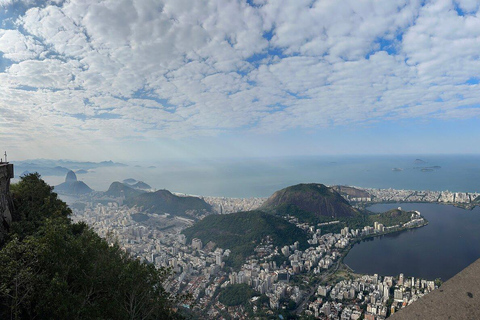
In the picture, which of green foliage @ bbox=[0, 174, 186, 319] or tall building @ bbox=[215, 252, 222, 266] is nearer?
green foliage @ bbox=[0, 174, 186, 319]

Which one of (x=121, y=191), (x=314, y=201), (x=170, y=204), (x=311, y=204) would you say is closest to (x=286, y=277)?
(x=311, y=204)

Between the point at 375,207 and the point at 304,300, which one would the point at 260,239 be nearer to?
the point at 304,300

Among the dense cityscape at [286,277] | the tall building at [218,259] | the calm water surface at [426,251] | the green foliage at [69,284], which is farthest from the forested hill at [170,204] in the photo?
the green foliage at [69,284]

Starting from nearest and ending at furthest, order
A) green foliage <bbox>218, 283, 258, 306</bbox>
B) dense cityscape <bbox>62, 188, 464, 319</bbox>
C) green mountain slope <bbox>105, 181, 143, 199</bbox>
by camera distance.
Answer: dense cityscape <bbox>62, 188, 464, 319</bbox> → green foliage <bbox>218, 283, 258, 306</bbox> → green mountain slope <bbox>105, 181, 143, 199</bbox>

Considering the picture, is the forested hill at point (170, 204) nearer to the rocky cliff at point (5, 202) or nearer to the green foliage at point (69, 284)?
the rocky cliff at point (5, 202)

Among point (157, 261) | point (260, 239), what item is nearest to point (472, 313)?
point (157, 261)

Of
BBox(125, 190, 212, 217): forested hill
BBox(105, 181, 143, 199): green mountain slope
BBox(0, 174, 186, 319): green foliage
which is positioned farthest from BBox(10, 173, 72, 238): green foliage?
BBox(105, 181, 143, 199): green mountain slope

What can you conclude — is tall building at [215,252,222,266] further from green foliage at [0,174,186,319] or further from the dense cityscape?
green foliage at [0,174,186,319]
